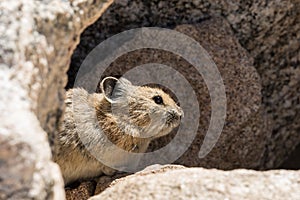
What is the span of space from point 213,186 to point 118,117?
2.70 meters

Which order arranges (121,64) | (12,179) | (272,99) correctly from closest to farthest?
(12,179) → (121,64) → (272,99)

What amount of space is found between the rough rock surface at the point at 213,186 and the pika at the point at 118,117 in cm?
215


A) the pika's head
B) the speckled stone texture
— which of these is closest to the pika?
the pika's head

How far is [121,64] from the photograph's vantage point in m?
6.75

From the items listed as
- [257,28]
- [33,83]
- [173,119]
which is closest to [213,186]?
[33,83]

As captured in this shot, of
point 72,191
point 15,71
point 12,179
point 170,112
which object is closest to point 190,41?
point 170,112

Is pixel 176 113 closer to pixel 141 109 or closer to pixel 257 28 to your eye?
pixel 141 109

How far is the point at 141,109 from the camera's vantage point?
6512mm

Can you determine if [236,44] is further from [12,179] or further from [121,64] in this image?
[12,179]

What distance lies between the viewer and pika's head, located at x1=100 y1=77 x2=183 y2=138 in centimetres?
642

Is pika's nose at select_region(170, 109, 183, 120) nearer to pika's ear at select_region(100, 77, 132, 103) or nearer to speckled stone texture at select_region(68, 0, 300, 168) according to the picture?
pika's ear at select_region(100, 77, 132, 103)

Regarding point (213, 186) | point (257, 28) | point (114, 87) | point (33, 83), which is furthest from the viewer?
point (257, 28)

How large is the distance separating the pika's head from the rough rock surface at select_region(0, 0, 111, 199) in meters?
2.19

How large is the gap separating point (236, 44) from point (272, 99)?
29.8 inches
